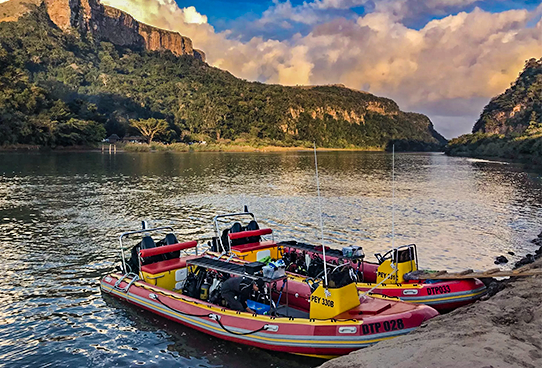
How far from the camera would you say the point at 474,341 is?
738 cm

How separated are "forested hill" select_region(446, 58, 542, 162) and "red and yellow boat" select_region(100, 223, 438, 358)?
245ft

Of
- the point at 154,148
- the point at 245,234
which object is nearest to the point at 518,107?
the point at 154,148

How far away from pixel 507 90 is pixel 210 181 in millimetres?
167781

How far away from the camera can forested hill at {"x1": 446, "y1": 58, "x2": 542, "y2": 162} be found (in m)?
87.9

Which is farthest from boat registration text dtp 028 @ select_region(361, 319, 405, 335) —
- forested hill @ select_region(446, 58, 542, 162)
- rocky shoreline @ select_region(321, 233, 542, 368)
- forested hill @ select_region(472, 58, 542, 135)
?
forested hill @ select_region(472, 58, 542, 135)

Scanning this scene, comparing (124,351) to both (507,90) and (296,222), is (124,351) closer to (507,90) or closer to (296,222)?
(296,222)

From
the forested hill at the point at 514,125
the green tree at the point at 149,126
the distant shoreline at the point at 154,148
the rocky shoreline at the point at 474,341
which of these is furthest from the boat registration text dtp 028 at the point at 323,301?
the green tree at the point at 149,126

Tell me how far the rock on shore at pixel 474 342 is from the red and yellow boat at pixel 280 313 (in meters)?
0.73

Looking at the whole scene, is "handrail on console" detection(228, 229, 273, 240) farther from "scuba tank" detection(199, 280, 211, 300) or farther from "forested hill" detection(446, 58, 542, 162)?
"forested hill" detection(446, 58, 542, 162)

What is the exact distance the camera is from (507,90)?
17338 centimetres

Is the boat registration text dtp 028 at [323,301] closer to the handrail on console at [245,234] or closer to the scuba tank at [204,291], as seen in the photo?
the scuba tank at [204,291]

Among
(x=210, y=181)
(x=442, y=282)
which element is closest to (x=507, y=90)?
(x=210, y=181)

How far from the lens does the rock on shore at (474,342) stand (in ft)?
21.5

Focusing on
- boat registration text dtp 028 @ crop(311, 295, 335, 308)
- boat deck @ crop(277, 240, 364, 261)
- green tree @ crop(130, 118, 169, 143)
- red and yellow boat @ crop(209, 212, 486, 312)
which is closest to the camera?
boat registration text dtp 028 @ crop(311, 295, 335, 308)
